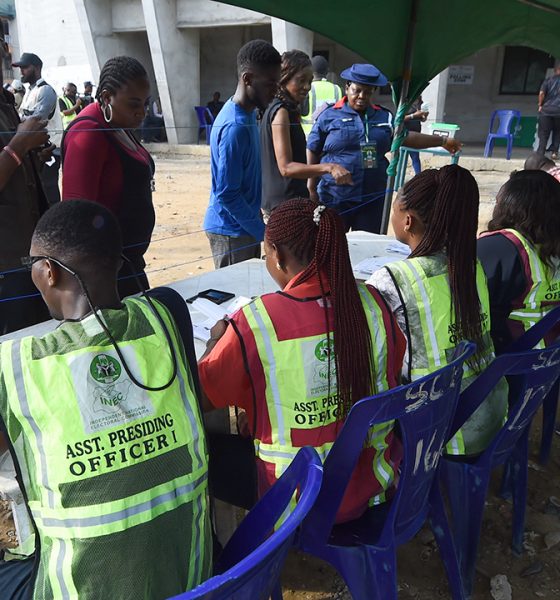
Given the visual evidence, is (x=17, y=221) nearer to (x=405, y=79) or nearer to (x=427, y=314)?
(x=427, y=314)

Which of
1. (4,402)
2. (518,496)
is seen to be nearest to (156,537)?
(4,402)

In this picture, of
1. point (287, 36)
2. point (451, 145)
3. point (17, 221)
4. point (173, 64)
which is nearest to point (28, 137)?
point (17, 221)

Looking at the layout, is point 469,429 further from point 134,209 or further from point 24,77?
point 24,77

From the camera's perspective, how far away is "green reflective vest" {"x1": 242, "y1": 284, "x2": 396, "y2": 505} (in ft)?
4.24

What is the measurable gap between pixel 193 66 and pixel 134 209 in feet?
40.6

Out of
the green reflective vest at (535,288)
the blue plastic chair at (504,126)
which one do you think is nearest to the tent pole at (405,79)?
the green reflective vest at (535,288)

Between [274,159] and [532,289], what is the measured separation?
5.26 ft

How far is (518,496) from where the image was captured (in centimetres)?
196

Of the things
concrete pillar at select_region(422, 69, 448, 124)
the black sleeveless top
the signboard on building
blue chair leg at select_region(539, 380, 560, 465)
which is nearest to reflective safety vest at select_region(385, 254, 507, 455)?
blue chair leg at select_region(539, 380, 560, 465)

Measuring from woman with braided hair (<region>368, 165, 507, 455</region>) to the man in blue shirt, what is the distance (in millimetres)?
1098

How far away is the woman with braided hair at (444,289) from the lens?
62.3 inches

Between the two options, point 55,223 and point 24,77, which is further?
point 24,77

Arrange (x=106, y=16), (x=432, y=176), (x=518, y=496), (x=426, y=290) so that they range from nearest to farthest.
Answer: (x=426, y=290) → (x=432, y=176) → (x=518, y=496) → (x=106, y=16)

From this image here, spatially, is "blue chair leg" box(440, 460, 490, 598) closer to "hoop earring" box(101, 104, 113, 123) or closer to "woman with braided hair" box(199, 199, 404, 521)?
"woman with braided hair" box(199, 199, 404, 521)
